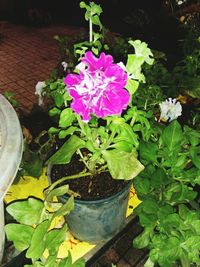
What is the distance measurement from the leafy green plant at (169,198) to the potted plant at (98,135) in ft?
0.30

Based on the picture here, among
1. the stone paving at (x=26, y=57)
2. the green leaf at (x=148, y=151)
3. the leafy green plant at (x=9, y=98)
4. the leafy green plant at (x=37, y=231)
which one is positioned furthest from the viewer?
the stone paving at (x=26, y=57)

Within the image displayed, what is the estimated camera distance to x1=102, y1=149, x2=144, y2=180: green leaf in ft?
3.71

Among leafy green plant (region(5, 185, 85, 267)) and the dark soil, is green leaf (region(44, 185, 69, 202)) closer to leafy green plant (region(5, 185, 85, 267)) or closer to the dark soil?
leafy green plant (region(5, 185, 85, 267))

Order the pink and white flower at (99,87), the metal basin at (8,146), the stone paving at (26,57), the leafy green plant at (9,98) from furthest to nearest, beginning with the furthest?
1. the stone paving at (26,57)
2. the leafy green plant at (9,98)
3. the pink and white flower at (99,87)
4. the metal basin at (8,146)

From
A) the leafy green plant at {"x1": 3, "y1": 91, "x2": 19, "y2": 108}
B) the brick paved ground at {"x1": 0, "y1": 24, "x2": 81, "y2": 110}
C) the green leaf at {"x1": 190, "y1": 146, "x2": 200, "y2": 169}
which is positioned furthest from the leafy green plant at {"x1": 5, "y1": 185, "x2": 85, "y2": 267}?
the brick paved ground at {"x1": 0, "y1": 24, "x2": 81, "y2": 110}

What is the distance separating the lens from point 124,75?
3.22ft

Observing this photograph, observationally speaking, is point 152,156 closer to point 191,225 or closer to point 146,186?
point 146,186

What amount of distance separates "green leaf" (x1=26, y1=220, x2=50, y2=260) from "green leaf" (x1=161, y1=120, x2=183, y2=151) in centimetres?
51

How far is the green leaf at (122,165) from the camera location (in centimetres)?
113

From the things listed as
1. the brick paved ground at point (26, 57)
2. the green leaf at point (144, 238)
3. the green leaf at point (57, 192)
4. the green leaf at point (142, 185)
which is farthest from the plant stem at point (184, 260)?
the brick paved ground at point (26, 57)

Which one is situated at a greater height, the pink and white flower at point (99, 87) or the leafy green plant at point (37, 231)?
the pink and white flower at point (99, 87)

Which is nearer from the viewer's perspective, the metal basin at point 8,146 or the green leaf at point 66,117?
the metal basin at point 8,146

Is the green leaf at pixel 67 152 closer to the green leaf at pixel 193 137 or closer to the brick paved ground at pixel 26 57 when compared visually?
the green leaf at pixel 193 137

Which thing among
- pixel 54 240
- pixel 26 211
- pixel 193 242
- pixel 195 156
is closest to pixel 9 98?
pixel 26 211
